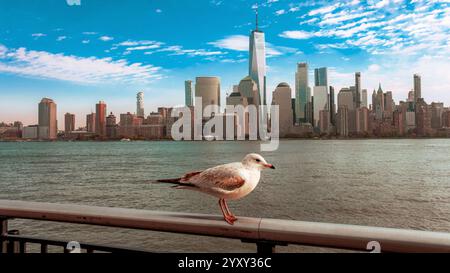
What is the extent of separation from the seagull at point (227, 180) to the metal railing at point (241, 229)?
0.16m

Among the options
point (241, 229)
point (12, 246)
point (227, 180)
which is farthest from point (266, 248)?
point (12, 246)

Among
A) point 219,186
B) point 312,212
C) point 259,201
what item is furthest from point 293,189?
point 219,186

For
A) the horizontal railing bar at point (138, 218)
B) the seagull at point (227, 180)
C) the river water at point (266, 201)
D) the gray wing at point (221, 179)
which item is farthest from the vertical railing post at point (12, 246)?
the river water at point (266, 201)

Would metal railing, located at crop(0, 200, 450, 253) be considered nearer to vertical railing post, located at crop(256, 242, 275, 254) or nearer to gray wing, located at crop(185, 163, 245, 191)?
vertical railing post, located at crop(256, 242, 275, 254)

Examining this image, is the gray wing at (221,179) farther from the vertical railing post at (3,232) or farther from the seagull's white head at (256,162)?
the vertical railing post at (3,232)

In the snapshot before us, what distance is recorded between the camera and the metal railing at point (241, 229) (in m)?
1.46

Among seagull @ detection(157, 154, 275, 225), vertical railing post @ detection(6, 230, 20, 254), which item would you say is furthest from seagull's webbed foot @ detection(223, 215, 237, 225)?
vertical railing post @ detection(6, 230, 20, 254)

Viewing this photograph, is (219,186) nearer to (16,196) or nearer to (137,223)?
(137,223)

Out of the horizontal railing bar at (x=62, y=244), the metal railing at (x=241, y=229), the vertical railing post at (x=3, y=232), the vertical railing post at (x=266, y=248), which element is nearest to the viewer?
the metal railing at (x=241, y=229)

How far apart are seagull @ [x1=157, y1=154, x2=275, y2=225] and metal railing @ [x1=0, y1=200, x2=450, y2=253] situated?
0.16 metres

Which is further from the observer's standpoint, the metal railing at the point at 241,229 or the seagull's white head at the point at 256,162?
the seagull's white head at the point at 256,162
